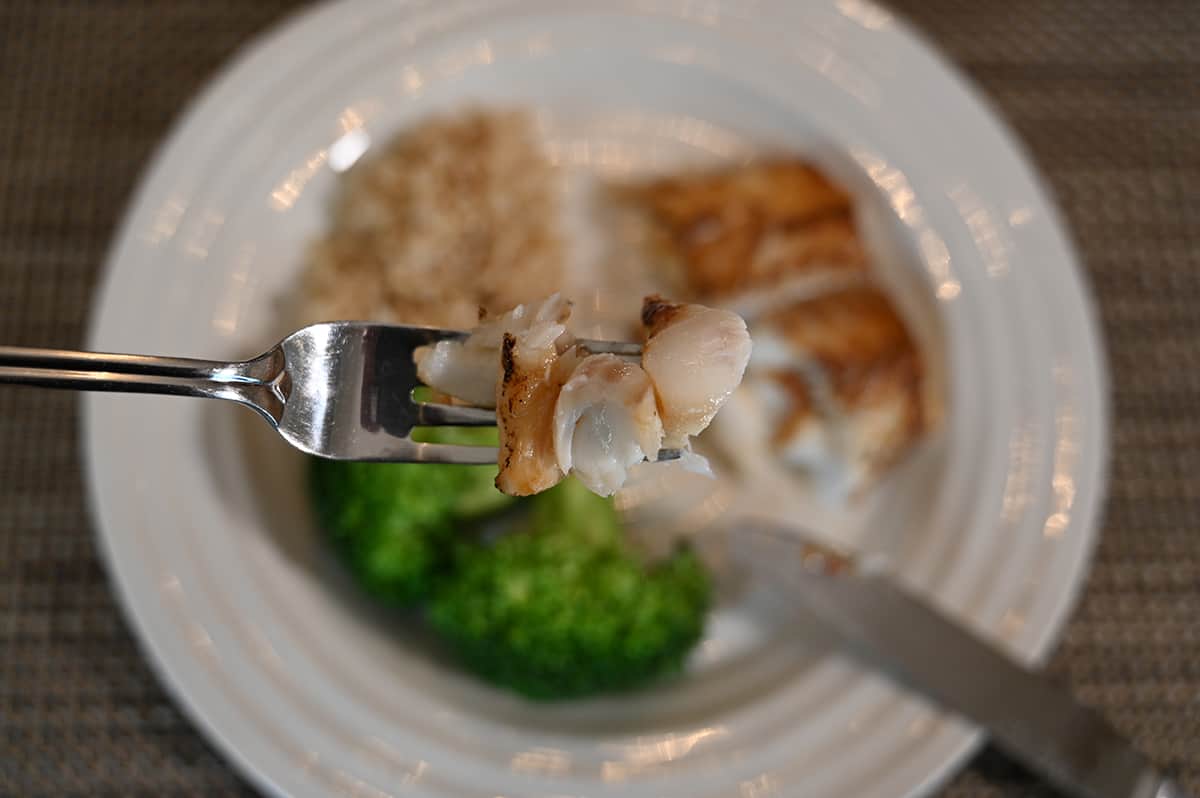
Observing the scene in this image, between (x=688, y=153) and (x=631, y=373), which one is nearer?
(x=631, y=373)

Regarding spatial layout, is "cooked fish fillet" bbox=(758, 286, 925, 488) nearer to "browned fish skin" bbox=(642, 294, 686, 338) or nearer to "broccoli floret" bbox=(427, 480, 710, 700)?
"broccoli floret" bbox=(427, 480, 710, 700)

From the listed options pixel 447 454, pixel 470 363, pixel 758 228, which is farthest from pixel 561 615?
pixel 758 228

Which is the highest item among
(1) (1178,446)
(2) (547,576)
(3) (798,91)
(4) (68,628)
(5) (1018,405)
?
(4) (68,628)

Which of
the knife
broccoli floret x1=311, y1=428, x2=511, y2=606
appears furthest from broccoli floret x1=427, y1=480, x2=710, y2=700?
the knife

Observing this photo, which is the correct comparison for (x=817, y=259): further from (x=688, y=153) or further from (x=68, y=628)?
(x=68, y=628)

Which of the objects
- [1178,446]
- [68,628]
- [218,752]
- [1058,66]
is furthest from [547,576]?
[1058,66]

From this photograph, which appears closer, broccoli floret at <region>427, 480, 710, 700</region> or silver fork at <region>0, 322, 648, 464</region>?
silver fork at <region>0, 322, 648, 464</region>

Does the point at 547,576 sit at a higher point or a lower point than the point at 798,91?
lower

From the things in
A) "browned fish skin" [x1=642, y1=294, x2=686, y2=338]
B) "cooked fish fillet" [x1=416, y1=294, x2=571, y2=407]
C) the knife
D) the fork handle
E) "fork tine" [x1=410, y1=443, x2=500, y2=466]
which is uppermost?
the fork handle
